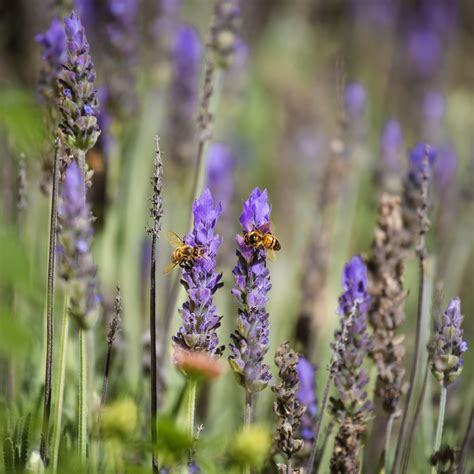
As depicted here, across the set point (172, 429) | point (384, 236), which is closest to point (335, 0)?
point (384, 236)

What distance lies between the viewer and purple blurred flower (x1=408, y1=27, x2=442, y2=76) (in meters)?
6.29

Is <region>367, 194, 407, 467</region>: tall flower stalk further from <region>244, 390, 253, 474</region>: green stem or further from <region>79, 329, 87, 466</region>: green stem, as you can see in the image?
<region>79, 329, 87, 466</region>: green stem

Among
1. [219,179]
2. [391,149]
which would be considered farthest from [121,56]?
[391,149]

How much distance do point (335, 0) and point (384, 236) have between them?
6312 mm

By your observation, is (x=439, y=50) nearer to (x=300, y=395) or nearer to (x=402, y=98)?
(x=402, y=98)

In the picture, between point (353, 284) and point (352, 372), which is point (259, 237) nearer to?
point (353, 284)

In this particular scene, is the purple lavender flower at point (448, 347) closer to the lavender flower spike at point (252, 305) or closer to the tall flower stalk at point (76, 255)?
the lavender flower spike at point (252, 305)

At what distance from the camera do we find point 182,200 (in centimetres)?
357

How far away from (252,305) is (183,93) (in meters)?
2.04

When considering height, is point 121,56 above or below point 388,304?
above

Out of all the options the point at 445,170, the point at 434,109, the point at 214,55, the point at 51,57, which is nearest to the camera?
the point at 51,57

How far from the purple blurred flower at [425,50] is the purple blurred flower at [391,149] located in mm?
3235

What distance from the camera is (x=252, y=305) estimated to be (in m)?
1.56

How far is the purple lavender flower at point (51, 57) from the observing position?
207 centimetres
